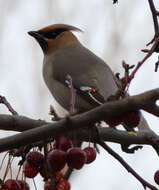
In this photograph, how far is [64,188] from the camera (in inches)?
62.9

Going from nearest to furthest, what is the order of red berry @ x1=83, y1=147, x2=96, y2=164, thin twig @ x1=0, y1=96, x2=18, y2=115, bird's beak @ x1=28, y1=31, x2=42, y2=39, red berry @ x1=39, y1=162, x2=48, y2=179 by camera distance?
red berry @ x1=39, y1=162, x2=48, y2=179
red berry @ x1=83, y1=147, x2=96, y2=164
thin twig @ x1=0, y1=96, x2=18, y2=115
bird's beak @ x1=28, y1=31, x2=42, y2=39

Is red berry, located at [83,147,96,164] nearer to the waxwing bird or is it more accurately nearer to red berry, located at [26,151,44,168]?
red berry, located at [26,151,44,168]

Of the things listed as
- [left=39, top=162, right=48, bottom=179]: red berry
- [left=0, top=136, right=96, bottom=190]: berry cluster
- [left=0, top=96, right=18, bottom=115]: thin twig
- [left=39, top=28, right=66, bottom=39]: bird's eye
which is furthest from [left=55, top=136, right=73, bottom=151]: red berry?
[left=39, top=28, right=66, bottom=39]: bird's eye

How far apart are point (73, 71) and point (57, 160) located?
209 cm

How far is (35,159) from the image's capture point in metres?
1.67

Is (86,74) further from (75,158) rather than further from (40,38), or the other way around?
(75,158)

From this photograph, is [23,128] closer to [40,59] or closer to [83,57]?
[83,57]

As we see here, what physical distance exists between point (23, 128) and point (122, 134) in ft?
1.78

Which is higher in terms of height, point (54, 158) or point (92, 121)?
point (92, 121)

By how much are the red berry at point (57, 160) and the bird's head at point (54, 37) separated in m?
2.69

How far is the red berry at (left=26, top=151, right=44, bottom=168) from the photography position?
5.47 ft

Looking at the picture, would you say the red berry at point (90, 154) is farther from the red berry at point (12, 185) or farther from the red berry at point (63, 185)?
Result: the red berry at point (12, 185)

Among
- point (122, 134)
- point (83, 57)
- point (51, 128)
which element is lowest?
point (83, 57)

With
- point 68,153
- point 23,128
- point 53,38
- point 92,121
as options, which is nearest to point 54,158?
point 68,153
